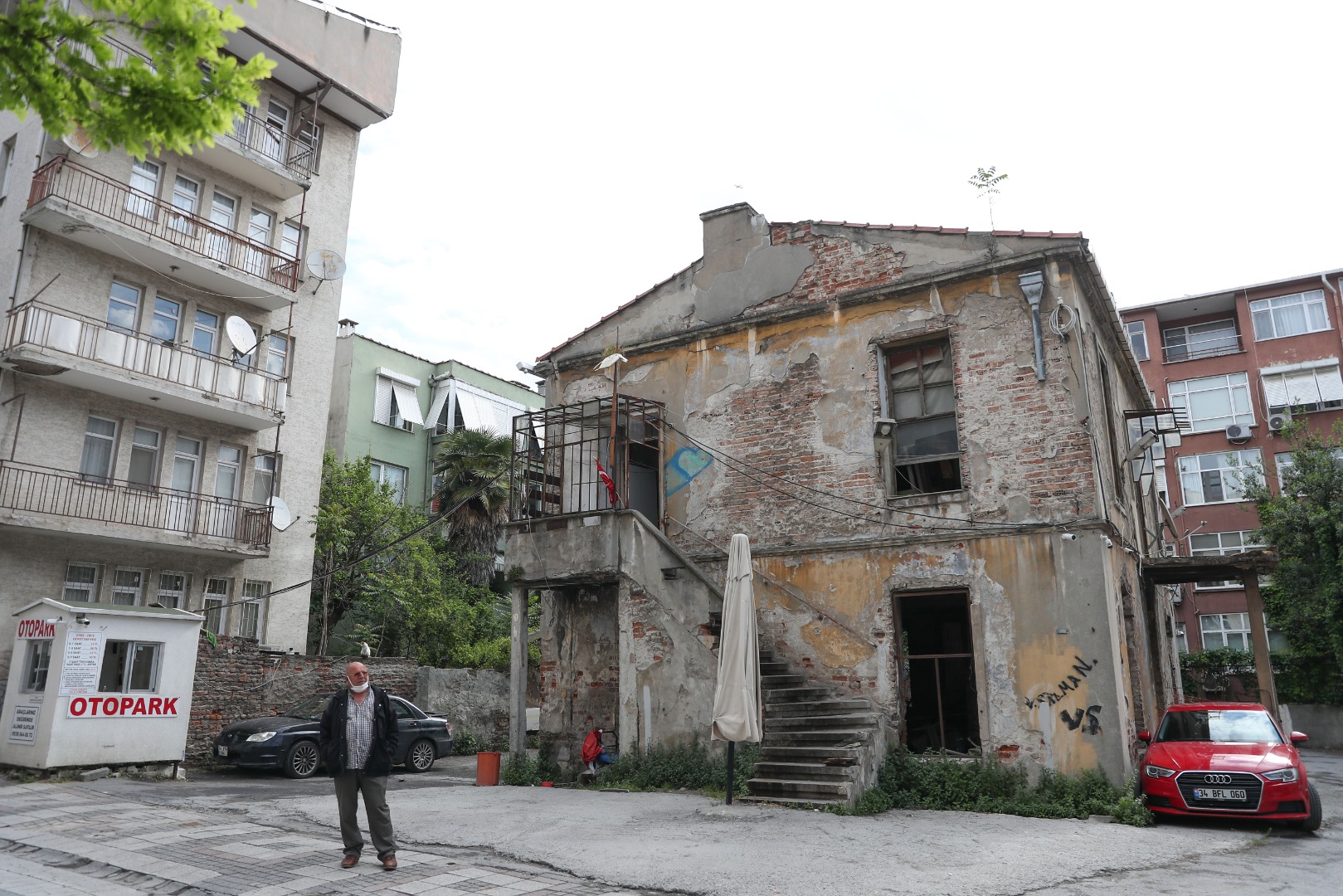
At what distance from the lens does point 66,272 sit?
17328 mm

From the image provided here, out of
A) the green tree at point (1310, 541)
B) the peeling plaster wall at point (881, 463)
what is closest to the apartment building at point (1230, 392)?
the green tree at point (1310, 541)

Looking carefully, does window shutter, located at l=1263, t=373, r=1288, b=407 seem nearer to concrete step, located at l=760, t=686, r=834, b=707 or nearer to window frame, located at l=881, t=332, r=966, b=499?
window frame, located at l=881, t=332, r=966, b=499

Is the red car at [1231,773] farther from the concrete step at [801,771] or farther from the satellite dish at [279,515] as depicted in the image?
the satellite dish at [279,515]

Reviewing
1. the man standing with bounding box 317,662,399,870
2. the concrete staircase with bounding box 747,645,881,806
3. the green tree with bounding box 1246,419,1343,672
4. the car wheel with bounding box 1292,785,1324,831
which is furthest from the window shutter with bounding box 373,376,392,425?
the green tree with bounding box 1246,419,1343,672

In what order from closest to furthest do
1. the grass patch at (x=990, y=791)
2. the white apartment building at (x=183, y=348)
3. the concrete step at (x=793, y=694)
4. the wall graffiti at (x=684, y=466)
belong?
the grass patch at (x=990, y=791) → the concrete step at (x=793, y=694) → the wall graffiti at (x=684, y=466) → the white apartment building at (x=183, y=348)

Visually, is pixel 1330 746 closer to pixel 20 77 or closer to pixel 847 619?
pixel 847 619

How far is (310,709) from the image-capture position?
51.8 ft

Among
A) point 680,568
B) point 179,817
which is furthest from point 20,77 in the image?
point 680,568

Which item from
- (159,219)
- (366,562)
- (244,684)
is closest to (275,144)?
(159,219)

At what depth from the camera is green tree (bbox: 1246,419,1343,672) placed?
23844mm

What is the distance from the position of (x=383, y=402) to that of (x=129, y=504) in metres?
14.4

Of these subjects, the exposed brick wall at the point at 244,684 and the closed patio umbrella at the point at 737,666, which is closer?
the closed patio umbrella at the point at 737,666

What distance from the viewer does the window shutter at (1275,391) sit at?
3306cm

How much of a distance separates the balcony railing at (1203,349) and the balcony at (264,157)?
3197 centimetres
